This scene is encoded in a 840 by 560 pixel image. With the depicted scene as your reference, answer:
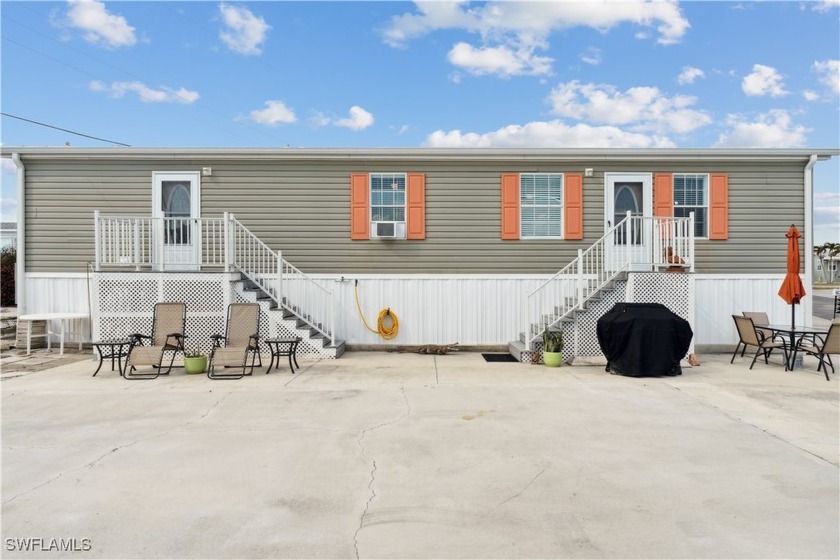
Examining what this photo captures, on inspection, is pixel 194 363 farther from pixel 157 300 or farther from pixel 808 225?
pixel 808 225

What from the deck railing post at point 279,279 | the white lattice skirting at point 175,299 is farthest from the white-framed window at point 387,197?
the white lattice skirting at point 175,299

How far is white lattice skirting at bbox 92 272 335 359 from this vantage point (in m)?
8.35

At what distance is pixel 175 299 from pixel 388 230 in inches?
160

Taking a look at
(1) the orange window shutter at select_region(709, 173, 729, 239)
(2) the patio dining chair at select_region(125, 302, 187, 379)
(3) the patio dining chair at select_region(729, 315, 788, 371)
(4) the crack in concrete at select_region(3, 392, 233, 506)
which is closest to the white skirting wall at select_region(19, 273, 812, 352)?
(1) the orange window shutter at select_region(709, 173, 729, 239)

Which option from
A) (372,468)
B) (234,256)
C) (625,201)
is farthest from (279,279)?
(625,201)

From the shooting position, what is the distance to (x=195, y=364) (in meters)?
7.33

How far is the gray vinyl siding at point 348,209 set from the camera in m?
9.41

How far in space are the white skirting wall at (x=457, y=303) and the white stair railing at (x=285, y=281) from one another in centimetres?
31

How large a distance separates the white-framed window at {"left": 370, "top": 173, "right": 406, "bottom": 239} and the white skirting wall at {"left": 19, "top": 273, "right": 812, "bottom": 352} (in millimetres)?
1208

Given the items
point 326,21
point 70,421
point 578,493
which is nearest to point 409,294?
point 70,421

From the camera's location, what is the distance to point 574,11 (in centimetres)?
981

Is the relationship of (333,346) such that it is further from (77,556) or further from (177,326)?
(77,556)

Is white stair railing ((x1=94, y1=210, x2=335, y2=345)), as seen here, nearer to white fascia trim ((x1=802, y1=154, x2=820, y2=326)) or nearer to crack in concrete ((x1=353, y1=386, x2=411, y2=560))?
crack in concrete ((x1=353, y1=386, x2=411, y2=560))

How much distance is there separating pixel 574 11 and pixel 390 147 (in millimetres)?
4846
